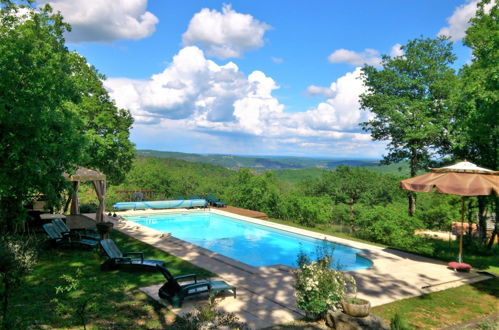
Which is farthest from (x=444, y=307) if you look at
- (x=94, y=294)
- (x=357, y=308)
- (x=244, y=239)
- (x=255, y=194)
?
(x=255, y=194)

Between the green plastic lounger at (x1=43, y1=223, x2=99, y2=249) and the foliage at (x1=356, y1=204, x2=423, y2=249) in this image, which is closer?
the green plastic lounger at (x1=43, y1=223, x2=99, y2=249)

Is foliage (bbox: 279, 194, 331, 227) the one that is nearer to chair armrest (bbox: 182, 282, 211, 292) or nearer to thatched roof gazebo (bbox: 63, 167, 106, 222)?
thatched roof gazebo (bbox: 63, 167, 106, 222)

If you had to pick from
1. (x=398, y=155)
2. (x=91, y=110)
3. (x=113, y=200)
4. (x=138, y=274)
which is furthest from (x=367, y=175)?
(x=138, y=274)

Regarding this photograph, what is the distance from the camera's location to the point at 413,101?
17609 millimetres

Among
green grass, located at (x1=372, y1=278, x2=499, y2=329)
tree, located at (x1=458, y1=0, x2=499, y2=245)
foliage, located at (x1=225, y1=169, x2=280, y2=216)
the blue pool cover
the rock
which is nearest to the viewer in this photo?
the rock

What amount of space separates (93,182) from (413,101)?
15.5m

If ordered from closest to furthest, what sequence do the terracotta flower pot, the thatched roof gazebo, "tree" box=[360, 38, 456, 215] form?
1. the terracotta flower pot
2. the thatched roof gazebo
3. "tree" box=[360, 38, 456, 215]

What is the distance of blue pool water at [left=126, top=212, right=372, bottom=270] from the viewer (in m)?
11.9

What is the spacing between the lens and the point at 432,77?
17.8 metres

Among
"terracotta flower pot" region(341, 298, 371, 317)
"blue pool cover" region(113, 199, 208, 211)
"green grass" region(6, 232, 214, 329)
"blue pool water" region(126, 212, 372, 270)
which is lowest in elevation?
"blue pool water" region(126, 212, 372, 270)

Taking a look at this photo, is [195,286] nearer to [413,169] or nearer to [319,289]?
[319,289]

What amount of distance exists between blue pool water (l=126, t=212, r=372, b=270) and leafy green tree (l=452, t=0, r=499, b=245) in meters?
5.31

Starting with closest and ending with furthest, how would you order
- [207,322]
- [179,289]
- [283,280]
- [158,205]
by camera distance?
1. [207,322]
2. [179,289]
3. [283,280]
4. [158,205]

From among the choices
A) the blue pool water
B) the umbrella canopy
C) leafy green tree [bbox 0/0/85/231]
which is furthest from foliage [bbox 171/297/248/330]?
the blue pool water
